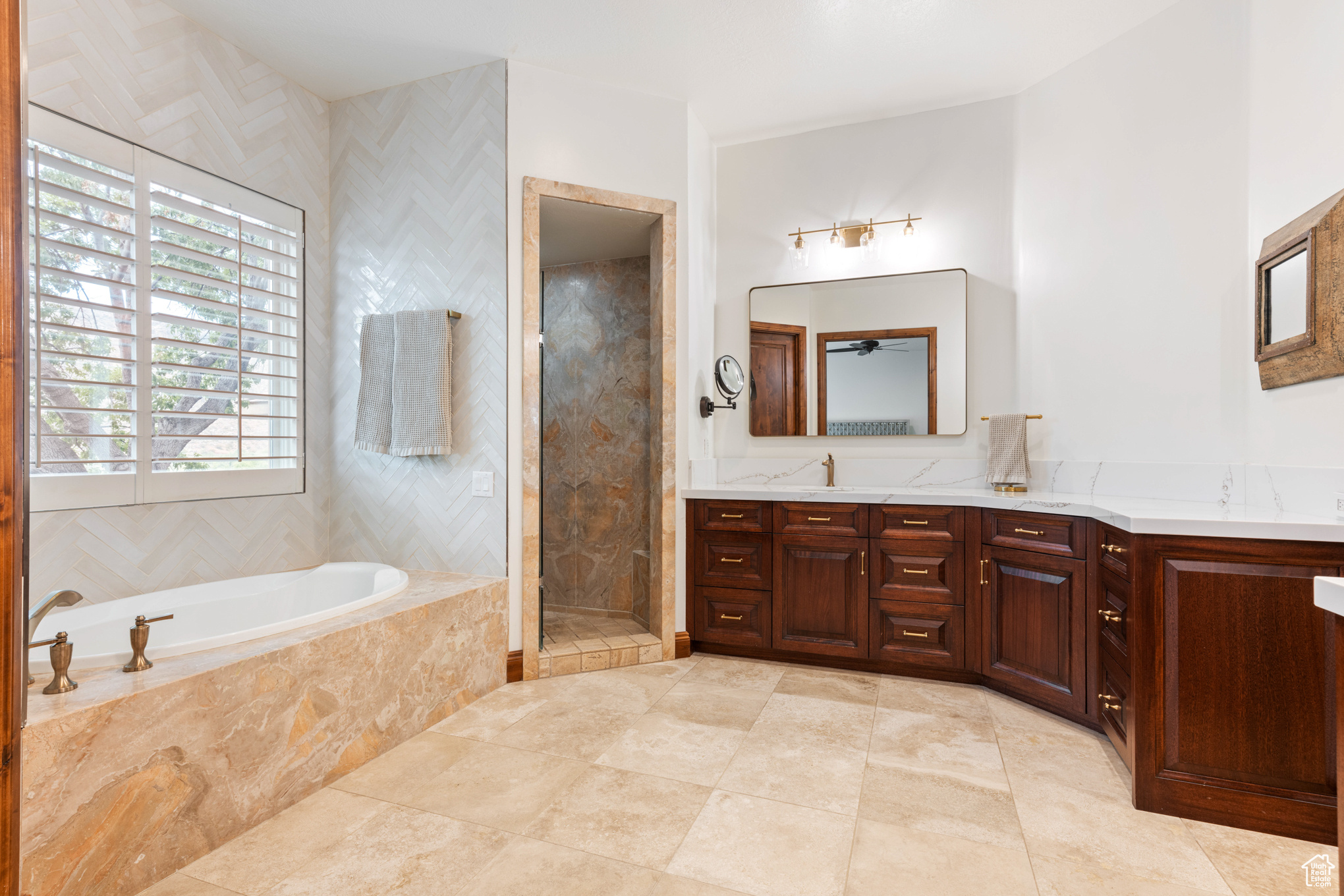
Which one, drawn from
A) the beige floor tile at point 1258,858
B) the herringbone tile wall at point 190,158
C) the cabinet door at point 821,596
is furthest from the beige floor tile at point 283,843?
the beige floor tile at point 1258,858

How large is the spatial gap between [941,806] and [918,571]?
1.25m

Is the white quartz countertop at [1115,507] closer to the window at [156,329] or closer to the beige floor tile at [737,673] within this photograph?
the beige floor tile at [737,673]

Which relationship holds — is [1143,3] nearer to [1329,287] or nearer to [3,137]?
[1329,287]

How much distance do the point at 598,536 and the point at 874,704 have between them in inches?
77.2

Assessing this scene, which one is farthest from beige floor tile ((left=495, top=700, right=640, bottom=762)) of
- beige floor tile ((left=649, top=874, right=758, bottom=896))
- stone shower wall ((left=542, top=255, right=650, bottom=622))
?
stone shower wall ((left=542, top=255, right=650, bottom=622))

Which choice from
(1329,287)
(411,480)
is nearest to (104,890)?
(411,480)

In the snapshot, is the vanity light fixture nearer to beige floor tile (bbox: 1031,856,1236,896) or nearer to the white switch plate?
the white switch plate

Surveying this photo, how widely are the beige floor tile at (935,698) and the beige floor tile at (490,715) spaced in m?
1.52

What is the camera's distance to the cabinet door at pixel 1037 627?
252cm

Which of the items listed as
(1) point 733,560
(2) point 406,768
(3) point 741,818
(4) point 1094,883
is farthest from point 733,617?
(4) point 1094,883

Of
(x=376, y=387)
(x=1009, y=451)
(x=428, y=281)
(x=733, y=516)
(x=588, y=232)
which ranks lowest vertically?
(x=733, y=516)

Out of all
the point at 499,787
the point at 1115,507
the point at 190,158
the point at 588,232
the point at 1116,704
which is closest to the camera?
the point at 499,787

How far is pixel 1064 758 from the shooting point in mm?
2297

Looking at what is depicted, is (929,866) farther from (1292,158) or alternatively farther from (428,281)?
(428,281)
